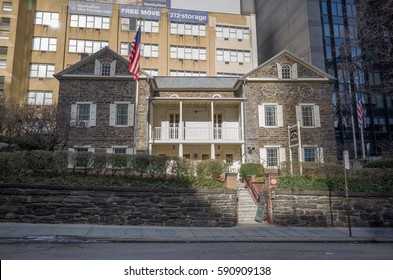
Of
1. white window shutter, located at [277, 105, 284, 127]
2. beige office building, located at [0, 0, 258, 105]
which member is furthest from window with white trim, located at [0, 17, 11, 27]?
white window shutter, located at [277, 105, 284, 127]

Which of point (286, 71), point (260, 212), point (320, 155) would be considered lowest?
point (260, 212)

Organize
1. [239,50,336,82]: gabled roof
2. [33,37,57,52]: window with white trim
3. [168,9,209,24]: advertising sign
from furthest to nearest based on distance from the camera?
[168,9,209,24]: advertising sign < [33,37,57,52]: window with white trim < [239,50,336,82]: gabled roof

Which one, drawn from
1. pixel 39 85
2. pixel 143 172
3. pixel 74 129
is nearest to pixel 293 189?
pixel 143 172

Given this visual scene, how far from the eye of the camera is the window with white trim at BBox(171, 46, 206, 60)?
38.4 meters

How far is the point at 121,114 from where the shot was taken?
21.3 meters

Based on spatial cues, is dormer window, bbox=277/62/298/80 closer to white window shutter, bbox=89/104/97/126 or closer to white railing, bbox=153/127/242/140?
white railing, bbox=153/127/242/140

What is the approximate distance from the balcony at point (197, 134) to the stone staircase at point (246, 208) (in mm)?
6438

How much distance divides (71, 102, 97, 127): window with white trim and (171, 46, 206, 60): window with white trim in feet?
65.0

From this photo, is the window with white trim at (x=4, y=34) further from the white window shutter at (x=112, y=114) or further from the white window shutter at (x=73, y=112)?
Result: the white window shutter at (x=112, y=114)

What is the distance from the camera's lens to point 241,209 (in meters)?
14.5

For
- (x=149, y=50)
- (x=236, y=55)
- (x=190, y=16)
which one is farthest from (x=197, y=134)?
(x=190, y=16)

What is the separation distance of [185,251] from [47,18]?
4009 cm

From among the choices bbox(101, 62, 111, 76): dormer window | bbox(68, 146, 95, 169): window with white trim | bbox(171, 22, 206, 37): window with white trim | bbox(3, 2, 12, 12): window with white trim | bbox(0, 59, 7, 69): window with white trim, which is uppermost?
bbox(3, 2, 12, 12): window with white trim

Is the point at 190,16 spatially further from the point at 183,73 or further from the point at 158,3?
the point at 183,73
